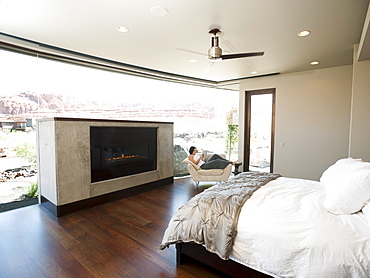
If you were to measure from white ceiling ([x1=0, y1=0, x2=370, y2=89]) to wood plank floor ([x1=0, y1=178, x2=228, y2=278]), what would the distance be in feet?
9.14

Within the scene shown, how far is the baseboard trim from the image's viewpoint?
331cm

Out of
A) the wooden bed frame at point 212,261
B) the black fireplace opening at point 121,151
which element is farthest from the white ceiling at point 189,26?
the wooden bed frame at point 212,261

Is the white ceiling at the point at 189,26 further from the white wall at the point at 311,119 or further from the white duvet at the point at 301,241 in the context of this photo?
the white duvet at the point at 301,241

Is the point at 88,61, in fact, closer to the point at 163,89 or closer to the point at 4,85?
the point at 4,85

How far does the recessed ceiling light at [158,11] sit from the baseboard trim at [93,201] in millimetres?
3138

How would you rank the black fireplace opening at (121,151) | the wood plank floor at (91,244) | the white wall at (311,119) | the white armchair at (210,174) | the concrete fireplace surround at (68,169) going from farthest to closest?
the white armchair at (210,174) → the white wall at (311,119) → the black fireplace opening at (121,151) → the concrete fireplace surround at (68,169) → the wood plank floor at (91,244)

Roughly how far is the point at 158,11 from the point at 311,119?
14.2 ft

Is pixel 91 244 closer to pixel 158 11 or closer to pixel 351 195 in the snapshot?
pixel 351 195

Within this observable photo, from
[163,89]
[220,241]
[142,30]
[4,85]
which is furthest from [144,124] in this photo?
[220,241]

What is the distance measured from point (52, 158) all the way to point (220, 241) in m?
2.94

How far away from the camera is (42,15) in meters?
2.55

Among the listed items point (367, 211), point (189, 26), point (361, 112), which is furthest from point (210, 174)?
point (367, 211)

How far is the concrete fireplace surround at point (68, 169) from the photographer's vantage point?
10.7 feet

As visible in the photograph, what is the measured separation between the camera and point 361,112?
3.36 m
